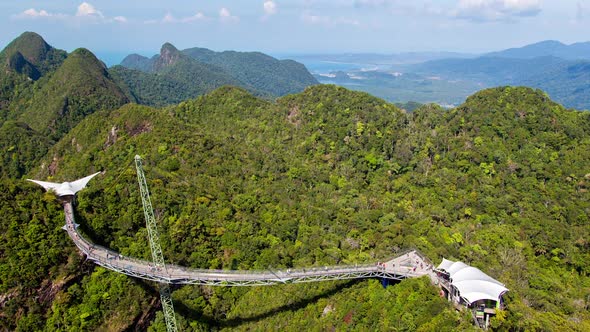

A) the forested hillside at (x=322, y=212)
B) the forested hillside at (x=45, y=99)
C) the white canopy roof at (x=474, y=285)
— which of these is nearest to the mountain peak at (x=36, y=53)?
the forested hillside at (x=45, y=99)

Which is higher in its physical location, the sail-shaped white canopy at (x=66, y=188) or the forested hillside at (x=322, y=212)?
the sail-shaped white canopy at (x=66, y=188)

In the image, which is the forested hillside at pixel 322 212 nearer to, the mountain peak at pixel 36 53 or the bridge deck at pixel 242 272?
the bridge deck at pixel 242 272

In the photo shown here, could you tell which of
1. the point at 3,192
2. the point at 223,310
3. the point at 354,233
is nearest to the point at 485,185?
the point at 354,233

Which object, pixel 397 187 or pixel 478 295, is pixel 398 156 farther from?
pixel 478 295

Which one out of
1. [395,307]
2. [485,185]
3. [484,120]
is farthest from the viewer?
[484,120]

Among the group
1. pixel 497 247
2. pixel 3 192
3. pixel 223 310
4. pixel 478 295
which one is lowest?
pixel 223 310
